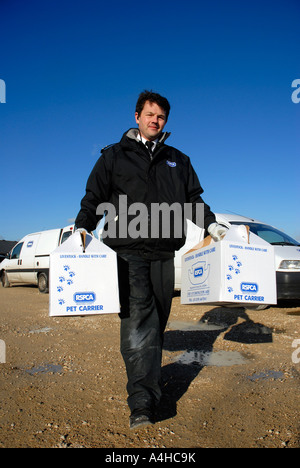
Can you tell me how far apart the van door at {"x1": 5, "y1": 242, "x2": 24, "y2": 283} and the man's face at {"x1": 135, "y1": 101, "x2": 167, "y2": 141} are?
34.1 feet

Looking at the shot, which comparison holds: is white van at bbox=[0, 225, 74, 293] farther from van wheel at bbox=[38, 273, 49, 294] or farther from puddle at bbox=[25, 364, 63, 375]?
puddle at bbox=[25, 364, 63, 375]

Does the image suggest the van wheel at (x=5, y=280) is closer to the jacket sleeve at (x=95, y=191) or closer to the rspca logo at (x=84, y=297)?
the jacket sleeve at (x=95, y=191)

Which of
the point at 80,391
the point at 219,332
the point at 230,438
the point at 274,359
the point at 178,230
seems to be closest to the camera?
the point at 230,438

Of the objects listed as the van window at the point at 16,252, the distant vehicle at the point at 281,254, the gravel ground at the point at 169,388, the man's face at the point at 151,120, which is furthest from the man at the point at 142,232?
the van window at the point at 16,252

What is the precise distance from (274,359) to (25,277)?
9450mm

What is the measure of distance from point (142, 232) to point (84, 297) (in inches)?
22.0

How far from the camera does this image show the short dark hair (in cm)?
279

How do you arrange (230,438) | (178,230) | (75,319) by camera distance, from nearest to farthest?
1. (230,438)
2. (178,230)
3. (75,319)

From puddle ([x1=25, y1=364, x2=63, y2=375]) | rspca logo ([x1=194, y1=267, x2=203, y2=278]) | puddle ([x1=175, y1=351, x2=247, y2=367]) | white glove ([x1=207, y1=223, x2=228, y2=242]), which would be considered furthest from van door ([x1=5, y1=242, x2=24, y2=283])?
white glove ([x1=207, y1=223, x2=228, y2=242])

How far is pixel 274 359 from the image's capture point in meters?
3.91

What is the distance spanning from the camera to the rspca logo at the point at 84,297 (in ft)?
A: 7.67

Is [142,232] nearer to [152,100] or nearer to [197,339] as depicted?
[152,100]
